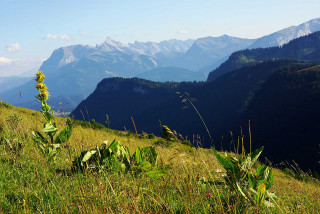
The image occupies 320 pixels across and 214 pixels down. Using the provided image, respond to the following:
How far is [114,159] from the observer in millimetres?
4254

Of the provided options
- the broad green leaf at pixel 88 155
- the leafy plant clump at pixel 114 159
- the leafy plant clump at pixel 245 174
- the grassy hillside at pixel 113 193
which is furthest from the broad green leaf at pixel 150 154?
the leafy plant clump at pixel 245 174

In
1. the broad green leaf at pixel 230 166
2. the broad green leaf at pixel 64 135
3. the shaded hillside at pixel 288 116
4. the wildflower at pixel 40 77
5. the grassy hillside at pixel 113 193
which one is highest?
the wildflower at pixel 40 77

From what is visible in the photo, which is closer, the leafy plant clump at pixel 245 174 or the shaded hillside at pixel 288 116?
the leafy plant clump at pixel 245 174

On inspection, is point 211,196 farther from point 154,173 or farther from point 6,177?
point 6,177

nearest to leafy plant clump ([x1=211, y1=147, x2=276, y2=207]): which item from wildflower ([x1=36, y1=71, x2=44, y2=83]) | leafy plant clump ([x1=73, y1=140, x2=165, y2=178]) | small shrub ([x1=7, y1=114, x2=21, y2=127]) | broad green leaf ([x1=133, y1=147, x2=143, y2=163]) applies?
leafy plant clump ([x1=73, y1=140, x2=165, y2=178])

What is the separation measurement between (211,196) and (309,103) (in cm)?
15238

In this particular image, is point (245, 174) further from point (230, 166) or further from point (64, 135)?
point (64, 135)

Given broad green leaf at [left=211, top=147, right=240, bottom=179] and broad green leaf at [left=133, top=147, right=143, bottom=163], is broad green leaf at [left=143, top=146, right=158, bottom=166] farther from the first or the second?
broad green leaf at [left=211, top=147, right=240, bottom=179]

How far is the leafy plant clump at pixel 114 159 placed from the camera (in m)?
4.11

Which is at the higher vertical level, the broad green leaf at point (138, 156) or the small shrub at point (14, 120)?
the small shrub at point (14, 120)

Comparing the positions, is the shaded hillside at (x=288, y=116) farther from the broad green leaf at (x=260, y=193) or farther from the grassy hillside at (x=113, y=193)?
the broad green leaf at (x=260, y=193)

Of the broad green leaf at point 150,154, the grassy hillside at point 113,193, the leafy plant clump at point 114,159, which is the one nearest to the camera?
the grassy hillside at point 113,193

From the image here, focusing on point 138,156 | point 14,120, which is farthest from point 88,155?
point 14,120

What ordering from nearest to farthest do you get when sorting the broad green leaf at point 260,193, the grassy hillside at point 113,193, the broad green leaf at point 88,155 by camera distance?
the broad green leaf at point 260,193 < the grassy hillside at point 113,193 < the broad green leaf at point 88,155
